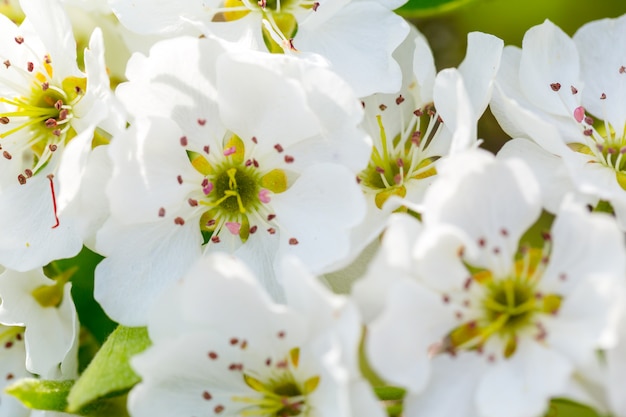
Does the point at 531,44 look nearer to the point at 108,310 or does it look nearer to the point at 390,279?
the point at 390,279

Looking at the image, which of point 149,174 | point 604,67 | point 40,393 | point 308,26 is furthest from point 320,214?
point 604,67

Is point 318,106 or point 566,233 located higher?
point 318,106

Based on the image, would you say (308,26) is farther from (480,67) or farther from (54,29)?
(54,29)

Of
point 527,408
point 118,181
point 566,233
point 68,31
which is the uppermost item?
point 68,31

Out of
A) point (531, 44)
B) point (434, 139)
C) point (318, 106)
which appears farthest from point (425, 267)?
point (531, 44)

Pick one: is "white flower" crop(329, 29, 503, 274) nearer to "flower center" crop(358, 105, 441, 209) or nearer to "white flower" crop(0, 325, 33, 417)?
"flower center" crop(358, 105, 441, 209)

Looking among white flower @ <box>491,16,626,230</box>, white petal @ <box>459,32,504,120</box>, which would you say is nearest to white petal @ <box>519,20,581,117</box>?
white flower @ <box>491,16,626,230</box>

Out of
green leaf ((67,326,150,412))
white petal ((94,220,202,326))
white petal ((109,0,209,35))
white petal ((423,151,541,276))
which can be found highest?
white petal ((109,0,209,35))
